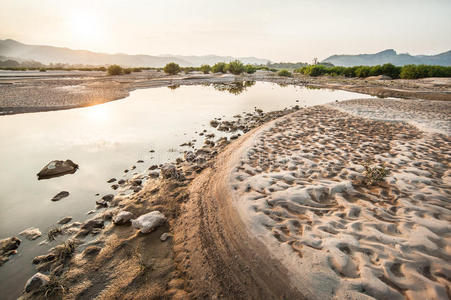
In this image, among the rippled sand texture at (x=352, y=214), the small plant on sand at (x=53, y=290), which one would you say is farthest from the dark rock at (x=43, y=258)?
the rippled sand texture at (x=352, y=214)

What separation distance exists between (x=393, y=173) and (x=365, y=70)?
50.4 meters

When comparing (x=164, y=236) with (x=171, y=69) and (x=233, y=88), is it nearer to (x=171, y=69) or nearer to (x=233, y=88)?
(x=233, y=88)

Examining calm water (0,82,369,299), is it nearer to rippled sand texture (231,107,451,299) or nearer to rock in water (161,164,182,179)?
rock in water (161,164,182,179)

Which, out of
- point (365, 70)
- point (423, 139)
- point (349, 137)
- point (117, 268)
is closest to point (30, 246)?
point (117, 268)

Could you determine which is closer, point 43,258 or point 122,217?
point 43,258

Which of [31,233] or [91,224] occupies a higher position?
[91,224]

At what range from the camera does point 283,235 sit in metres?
3.16

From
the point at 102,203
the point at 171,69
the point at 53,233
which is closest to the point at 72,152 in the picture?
the point at 102,203

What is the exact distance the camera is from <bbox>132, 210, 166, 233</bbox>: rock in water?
3719mm

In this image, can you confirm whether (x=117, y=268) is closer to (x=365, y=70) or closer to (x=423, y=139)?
(x=423, y=139)

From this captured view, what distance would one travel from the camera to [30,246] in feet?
11.8

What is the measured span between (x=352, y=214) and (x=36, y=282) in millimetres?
5157

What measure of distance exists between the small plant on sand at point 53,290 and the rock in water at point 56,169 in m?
4.48

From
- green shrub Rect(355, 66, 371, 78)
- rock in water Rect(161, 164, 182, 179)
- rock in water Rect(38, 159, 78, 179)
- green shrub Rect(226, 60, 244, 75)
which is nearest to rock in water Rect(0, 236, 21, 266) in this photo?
rock in water Rect(38, 159, 78, 179)
